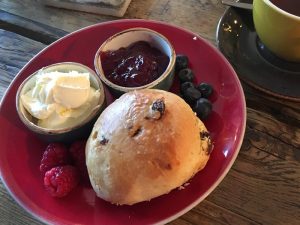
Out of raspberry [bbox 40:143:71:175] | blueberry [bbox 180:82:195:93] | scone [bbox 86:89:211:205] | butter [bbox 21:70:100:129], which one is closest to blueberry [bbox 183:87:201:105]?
blueberry [bbox 180:82:195:93]

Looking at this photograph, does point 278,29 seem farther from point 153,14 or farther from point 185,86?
point 153,14

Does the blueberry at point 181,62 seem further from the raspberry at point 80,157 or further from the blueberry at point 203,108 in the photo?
the raspberry at point 80,157

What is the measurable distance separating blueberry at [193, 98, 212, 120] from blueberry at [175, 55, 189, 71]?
164 millimetres

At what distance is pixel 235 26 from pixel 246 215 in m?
0.67

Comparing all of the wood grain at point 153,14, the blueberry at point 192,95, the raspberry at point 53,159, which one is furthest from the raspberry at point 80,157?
the wood grain at point 153,14

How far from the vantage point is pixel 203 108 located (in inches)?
48.6

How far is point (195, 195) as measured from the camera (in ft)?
3.57

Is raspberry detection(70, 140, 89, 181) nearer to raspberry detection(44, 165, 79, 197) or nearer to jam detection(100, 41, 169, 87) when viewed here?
raspberry detection(44, 165, 79, 197)

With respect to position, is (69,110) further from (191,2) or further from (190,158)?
(191,2)

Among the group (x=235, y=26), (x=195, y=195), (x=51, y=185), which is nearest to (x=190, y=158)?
(x=195, y=195)

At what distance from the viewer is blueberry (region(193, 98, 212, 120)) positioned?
4.05 feet

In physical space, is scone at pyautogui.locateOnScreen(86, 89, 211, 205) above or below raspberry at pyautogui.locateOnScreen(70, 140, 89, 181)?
above

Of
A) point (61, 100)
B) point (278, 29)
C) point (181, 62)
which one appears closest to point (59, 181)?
point (61, 100)

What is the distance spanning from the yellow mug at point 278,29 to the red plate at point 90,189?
155mm
